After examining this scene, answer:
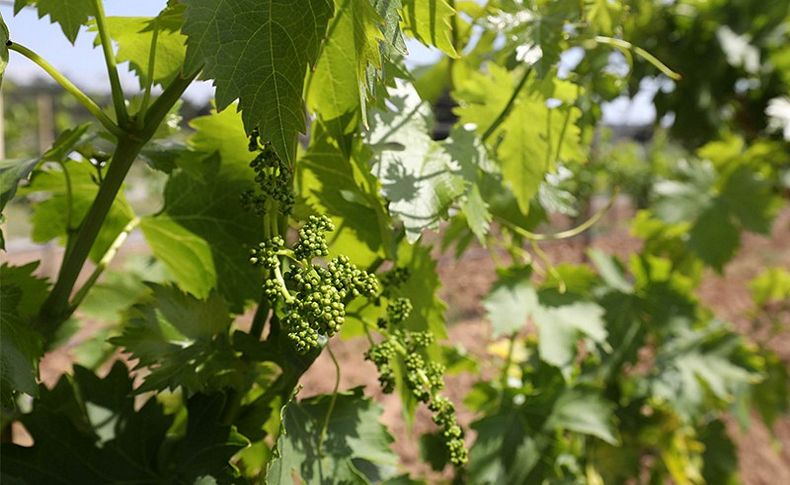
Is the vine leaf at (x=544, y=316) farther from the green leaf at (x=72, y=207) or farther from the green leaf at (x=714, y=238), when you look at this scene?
the green leaf at (x=714, y=238)

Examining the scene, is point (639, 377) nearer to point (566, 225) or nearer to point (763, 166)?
point (763, 166)

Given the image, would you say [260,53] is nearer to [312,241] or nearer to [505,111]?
[312,241]

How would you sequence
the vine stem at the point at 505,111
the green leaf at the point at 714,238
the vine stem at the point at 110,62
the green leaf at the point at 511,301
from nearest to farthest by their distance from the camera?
the vine stem at the point at 110,62 → the vine stem at the point at 505,111 → the green leaf at the point at 511,301 → the green leaf at the point at 714,238

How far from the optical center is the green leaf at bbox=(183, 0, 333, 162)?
0.45 meters

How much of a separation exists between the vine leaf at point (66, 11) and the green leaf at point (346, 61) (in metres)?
0.21

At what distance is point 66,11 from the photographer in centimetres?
59

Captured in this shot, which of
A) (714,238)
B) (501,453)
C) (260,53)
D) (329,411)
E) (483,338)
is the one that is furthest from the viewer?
(483,338)

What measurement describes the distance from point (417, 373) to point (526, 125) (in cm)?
40

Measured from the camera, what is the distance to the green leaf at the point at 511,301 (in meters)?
1.19

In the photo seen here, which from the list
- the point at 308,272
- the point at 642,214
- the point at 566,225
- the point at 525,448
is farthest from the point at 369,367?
the point at 566,225

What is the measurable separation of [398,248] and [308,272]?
27 cm

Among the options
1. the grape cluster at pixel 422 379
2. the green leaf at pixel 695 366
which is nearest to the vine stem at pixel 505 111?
the grape cluster at pixel 422 379

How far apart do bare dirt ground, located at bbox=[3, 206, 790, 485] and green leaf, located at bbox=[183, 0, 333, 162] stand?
1.04 feet

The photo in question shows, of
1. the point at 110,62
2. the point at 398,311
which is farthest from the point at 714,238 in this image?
the point at 110,62
